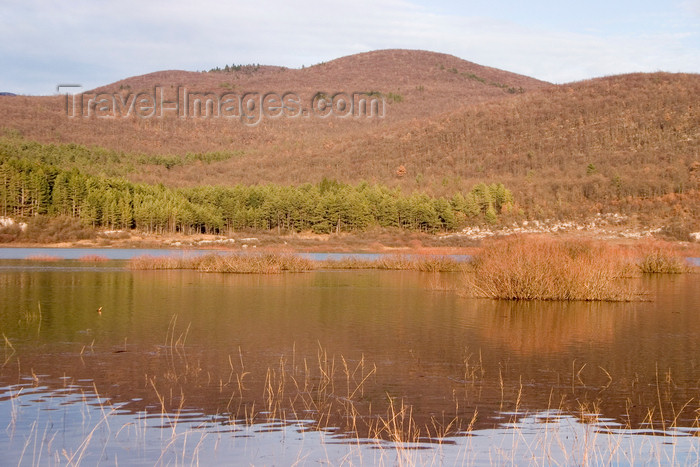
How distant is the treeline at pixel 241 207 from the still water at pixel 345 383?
60.5m

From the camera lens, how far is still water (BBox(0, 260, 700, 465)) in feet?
32.0

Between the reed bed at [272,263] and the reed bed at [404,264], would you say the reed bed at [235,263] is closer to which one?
the reed bed at [272,263]

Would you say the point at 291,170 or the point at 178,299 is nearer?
the point at 178,299

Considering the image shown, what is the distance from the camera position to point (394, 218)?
8756 cm

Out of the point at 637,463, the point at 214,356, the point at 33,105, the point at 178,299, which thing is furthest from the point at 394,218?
the point at 33,105

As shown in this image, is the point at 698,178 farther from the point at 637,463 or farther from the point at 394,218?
the point at 637,463

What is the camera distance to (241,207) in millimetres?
93938

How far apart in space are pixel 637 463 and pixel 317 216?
260 feet

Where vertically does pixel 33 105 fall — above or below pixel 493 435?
above

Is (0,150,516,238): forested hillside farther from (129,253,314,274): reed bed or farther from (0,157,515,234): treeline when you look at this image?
(129,253,314,274): reed bed

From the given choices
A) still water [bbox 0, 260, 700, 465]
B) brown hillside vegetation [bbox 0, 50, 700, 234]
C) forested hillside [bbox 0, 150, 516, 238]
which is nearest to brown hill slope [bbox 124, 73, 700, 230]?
brown hillside vegetation [bbox 0, 50, 700, 234]

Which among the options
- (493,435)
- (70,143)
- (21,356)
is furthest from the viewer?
(70,143)

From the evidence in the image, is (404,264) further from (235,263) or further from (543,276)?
(543,276)

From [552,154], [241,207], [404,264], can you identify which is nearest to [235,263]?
[404,264]
